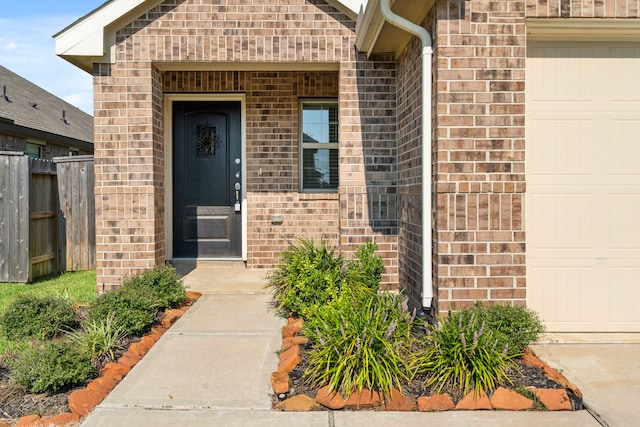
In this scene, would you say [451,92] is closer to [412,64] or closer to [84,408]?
[412,64]

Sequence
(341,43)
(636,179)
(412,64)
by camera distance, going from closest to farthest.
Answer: (636,179) → (412,64) → (341,43)

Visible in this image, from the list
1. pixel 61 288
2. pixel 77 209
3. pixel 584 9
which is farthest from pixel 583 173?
pixel 77 209

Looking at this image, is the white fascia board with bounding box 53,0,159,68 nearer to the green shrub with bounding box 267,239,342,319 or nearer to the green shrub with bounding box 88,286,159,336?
the green shrub with bounding box 88,286,159,336

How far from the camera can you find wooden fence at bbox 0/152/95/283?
753 cm

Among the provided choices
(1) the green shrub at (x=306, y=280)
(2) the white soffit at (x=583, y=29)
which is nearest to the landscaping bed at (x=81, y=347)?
(1) the green shrub at (x=306, y=280)

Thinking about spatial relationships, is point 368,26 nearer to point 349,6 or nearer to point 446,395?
point 349,6

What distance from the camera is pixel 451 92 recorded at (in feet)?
14.6

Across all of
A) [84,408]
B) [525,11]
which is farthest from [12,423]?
[525,11]

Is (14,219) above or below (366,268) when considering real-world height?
above

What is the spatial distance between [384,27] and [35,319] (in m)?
4.12

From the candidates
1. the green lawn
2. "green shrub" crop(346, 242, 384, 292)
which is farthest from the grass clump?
"green shrub" crop(346, 242, 384, 292)

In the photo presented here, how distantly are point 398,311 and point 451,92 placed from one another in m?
1.81

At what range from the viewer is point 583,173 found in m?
4.79

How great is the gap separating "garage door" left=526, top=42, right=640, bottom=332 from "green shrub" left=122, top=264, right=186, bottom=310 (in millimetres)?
3447
